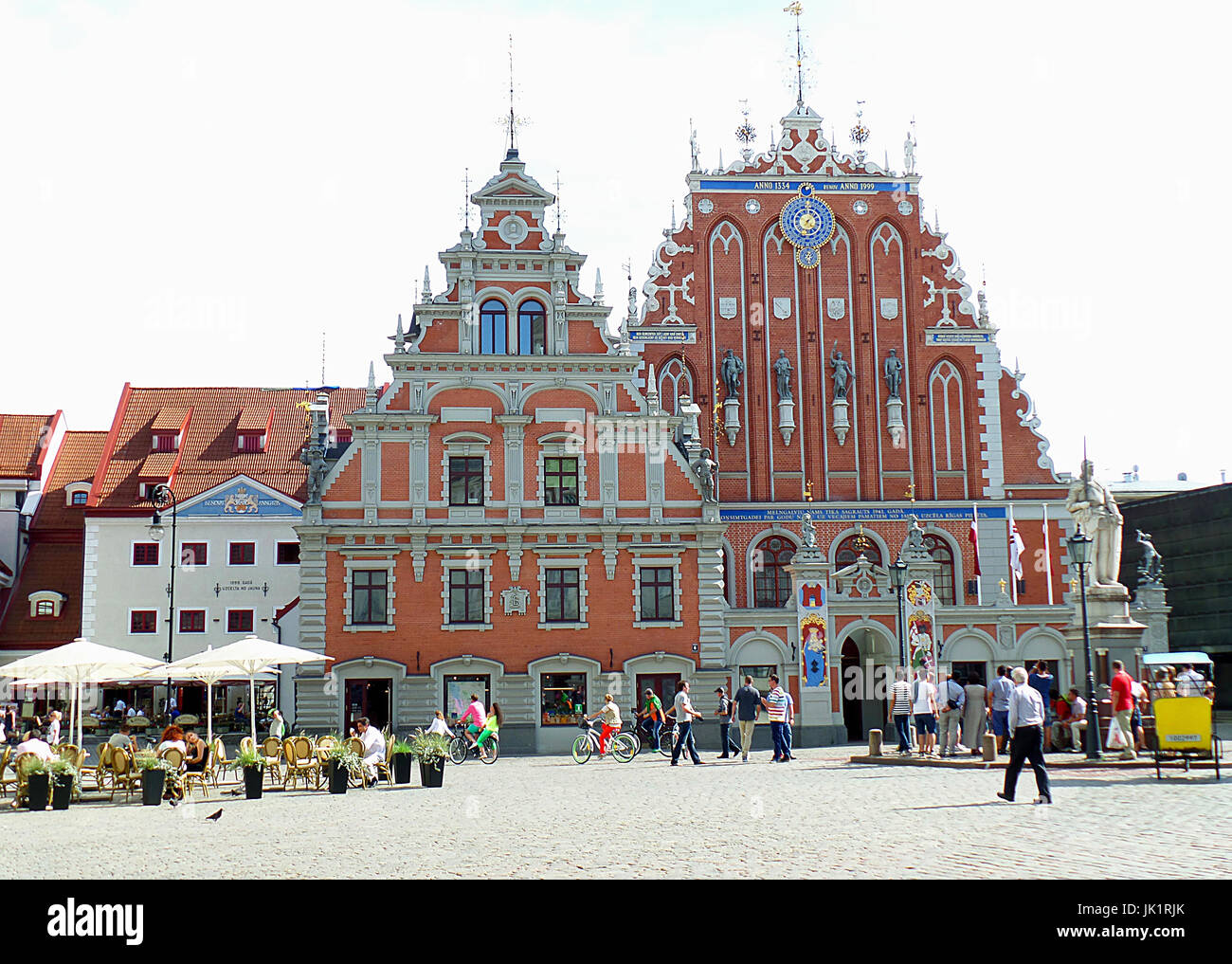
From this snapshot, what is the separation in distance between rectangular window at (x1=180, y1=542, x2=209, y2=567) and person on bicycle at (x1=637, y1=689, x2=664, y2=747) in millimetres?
19805

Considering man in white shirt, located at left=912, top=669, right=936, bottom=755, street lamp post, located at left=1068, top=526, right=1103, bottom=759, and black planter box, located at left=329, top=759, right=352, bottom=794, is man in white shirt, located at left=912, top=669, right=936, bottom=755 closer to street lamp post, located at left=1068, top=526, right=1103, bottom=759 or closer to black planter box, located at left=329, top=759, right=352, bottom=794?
street lamp post, located at left=1068, top=526, right=1103, bottom=759

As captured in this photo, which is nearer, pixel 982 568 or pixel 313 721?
pixel 313 721

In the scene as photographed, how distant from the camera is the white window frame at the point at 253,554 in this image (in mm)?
47719

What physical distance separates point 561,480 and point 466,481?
8.63 feet

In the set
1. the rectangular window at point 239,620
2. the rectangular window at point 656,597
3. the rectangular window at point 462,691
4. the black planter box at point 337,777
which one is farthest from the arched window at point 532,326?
the black planter box at point 337,777

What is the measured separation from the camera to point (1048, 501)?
41719 millimetres

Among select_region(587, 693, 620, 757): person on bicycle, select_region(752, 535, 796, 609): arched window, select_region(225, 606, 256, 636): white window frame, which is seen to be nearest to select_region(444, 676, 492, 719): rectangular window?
select_region(587, 693, 620, 757): person on bicycle

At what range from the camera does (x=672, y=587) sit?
36531 mm

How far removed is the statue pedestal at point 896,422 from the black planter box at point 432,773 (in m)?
23.4

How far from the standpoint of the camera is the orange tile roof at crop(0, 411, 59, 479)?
49.6 m

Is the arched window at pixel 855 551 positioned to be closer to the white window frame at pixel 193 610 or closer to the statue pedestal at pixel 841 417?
the statue pedestal at pixel 841 417
